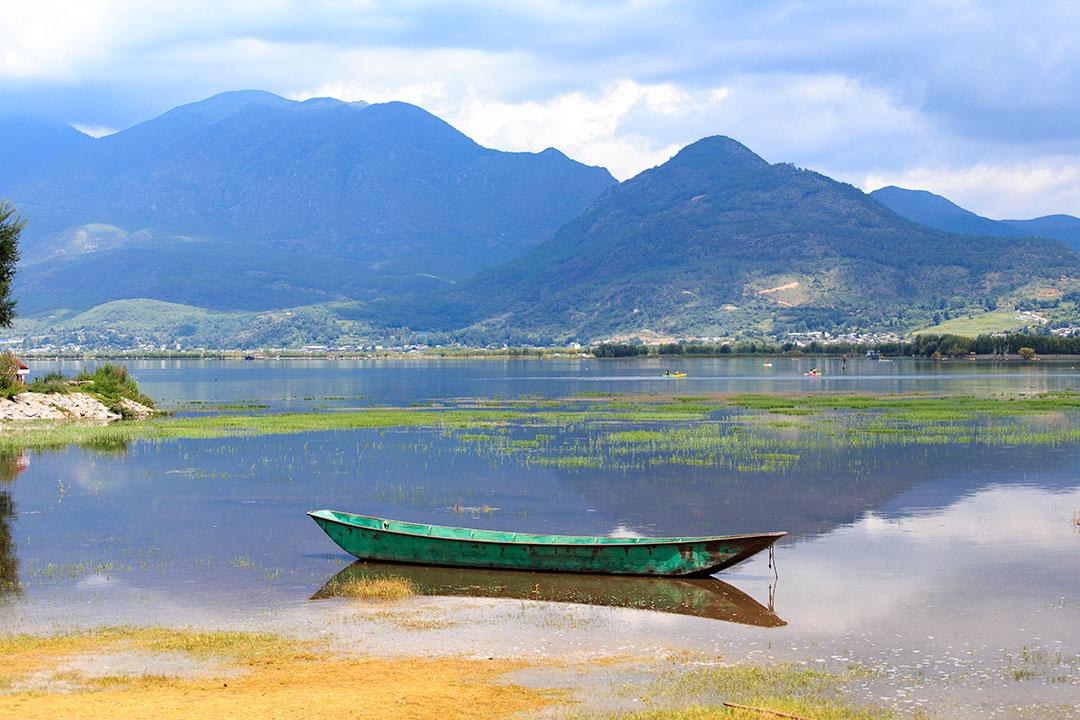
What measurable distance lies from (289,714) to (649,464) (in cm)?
3455

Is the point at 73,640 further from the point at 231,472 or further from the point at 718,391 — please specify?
the point at 718,391

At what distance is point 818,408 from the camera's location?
85.8 meters

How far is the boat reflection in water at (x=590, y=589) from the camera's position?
25.5 m

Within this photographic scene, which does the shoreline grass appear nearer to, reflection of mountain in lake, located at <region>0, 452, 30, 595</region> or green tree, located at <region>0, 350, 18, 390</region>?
reflection of mountain in lake, located at <region>0, 452, 30, 595</region>

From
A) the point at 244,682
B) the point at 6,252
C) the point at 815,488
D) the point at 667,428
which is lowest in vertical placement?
the point at 244,682

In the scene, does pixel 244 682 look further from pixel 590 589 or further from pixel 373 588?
pixel 590 589

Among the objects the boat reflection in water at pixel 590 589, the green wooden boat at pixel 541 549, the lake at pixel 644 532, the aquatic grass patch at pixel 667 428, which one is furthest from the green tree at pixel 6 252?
the boat reflection in water at pixel 590 589

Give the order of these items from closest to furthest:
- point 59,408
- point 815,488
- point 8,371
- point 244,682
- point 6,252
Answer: point 244,682 → point 815,488 → point 6,252 → point 59,408 → point 8,371

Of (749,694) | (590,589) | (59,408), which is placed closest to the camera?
(749,694)

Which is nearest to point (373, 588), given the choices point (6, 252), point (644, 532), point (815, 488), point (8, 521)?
point (644, 532)

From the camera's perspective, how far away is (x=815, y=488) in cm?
4384

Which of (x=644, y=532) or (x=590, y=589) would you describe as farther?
(x=644, y=532)

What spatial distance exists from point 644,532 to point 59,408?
178 ft

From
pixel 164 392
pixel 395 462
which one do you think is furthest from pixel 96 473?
pixel 164 392
